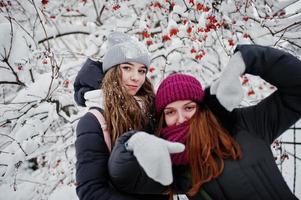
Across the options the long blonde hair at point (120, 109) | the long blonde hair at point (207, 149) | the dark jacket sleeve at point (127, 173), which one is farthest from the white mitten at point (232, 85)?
the long blonde hair at point (120, 109)

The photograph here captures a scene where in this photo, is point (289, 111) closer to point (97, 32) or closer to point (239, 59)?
point (239, 59)

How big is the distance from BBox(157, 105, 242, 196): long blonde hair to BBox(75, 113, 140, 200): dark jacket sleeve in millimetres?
384

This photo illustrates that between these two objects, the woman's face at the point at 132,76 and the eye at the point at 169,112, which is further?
the woman's face at the point at 132,76

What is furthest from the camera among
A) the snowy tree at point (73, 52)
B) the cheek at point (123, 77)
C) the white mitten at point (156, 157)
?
the snowy tree at point (73, 52)

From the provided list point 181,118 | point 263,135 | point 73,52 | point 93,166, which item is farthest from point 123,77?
point 73,52

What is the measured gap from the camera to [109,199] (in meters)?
1.26

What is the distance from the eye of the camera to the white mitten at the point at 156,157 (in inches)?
40.9

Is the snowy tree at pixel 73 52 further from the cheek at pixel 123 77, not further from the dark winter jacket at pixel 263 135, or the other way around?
the dark winter jacket at pixel 263 135

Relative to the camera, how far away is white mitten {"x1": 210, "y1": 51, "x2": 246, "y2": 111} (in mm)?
1209

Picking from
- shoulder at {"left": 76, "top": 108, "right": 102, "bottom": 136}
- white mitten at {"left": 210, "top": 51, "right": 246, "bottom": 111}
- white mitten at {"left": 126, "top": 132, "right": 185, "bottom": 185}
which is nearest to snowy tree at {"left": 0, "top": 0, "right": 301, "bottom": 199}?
shoulder at {"left": 76, "top": 108, "right": 102, "bottom": 136}

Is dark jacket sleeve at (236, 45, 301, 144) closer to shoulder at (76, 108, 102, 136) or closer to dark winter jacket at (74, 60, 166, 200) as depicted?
dark winter jacket at (74, 60, 166, 200)

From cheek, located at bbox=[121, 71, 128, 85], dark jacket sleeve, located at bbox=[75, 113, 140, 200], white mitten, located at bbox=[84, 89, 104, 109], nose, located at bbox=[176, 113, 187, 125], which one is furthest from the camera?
cheek, located at bbox=[121, 71, 128, 85]

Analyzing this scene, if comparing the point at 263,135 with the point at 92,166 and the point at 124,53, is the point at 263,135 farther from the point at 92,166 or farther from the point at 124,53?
the point at 124,53

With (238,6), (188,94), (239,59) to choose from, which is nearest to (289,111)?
(239,59)
